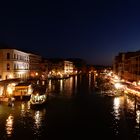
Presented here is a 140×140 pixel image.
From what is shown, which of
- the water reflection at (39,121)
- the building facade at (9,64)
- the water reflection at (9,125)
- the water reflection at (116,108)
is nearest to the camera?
the water reflection at (9,125)

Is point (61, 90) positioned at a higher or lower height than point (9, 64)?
lower

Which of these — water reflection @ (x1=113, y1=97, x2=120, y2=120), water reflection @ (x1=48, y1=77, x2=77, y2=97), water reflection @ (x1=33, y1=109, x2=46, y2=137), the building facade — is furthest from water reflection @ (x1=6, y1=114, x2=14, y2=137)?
the building facade

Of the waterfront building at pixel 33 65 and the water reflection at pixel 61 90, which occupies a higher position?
the waterfront building at pixel 33 65

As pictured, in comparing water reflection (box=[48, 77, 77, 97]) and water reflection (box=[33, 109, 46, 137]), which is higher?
water reflection (box=[48, 77, 77, 97])

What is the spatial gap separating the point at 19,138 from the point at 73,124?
28.8ft

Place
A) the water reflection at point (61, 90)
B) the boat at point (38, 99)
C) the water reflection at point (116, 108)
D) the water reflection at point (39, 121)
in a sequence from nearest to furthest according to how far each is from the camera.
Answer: the water reflection at point (39, 121) → the water reflection at point (116, 108) → the boat at point (38, 99) → the water reflection at point (61, 90)

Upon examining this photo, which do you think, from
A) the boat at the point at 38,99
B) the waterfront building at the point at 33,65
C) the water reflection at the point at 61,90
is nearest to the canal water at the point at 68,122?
the boat at the point at 38,99

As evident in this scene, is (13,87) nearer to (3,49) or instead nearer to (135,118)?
(3,49)

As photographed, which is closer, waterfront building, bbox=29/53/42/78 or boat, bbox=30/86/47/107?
boat, bbox=30/86/47/107

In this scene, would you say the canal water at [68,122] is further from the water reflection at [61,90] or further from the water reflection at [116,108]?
the water reflection at [61,90]

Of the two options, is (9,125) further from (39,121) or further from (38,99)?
(38,99)

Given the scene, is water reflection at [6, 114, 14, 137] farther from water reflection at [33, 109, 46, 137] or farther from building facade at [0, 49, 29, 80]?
building facade at [0, 49, 29, 80]

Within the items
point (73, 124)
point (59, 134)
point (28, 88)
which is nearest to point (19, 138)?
point (59, 134)

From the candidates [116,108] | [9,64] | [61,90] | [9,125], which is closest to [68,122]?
[9,125]
